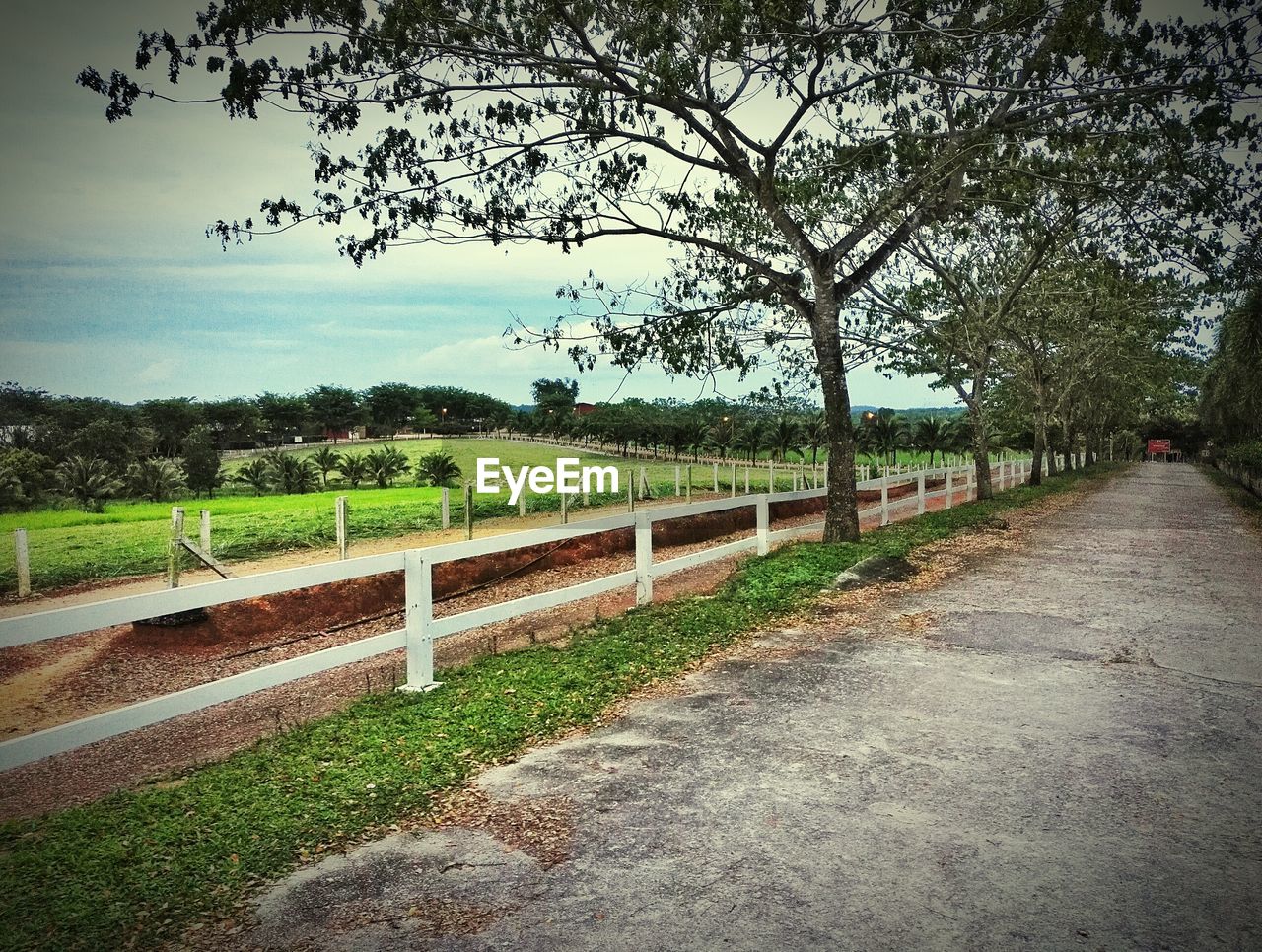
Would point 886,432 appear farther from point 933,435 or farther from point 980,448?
point 980,448

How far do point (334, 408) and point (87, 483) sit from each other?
88504mm

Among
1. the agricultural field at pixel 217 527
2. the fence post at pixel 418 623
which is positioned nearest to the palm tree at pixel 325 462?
the agricultural field at pixel 217 527

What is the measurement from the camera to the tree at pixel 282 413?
91.6m

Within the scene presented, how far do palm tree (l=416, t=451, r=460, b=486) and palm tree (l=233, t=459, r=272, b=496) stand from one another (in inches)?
284

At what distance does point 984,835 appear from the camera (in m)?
3.95

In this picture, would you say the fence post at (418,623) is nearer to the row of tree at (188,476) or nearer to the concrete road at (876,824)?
the concrete road at (876,824)

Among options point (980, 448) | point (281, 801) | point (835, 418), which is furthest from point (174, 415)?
point (281, 801)

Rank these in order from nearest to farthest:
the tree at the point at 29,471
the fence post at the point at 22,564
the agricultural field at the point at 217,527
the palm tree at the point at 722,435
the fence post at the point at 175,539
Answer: the fence post at the point at 175,539 → the fence post at the point at 22,564 → the agricultural field at the point at 217,527 → the tree at the point at 29,471 → the palm tree at the point at 722,435

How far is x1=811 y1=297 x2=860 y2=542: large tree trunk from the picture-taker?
14.3 metres

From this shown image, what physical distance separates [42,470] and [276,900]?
3342 cm

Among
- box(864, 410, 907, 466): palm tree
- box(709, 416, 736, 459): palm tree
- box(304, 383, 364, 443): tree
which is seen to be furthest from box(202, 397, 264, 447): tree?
box(864, 410, 907, 466): palm tree

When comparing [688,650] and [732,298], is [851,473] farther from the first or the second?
[688,650]

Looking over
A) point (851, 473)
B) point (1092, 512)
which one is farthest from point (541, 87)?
point (1092, 512)

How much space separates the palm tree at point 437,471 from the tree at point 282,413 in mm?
51296
